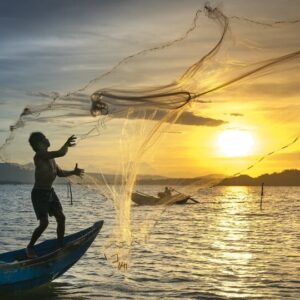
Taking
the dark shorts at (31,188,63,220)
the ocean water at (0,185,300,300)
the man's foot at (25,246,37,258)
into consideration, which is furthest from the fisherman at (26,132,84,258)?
the ocean water at (0,185,300,300)

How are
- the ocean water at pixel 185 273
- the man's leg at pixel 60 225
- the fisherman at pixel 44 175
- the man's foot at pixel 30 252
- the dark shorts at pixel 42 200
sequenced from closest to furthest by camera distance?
the fisherman at pixel 44 175
the dark shorts at pixel 42 200
the man's leg at pixel 60 225
the man's foot at pixel 30 252
the ocean water at pixel 185 273

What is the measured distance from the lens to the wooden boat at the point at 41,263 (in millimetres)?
14164

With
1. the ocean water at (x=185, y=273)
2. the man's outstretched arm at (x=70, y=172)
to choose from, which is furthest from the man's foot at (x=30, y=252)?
the man's outstretched arm at (x=70, y=172)

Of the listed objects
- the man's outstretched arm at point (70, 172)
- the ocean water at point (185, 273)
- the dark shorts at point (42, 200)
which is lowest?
the ocean water at point (185, 273)

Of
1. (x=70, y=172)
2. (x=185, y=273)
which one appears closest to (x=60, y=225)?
(x=70, y=172)

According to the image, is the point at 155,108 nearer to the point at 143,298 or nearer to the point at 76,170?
the point at 76,170

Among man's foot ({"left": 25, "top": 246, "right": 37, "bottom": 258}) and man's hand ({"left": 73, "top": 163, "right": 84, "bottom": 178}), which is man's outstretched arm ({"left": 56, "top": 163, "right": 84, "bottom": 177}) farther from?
Result: man's foot ({"left": 25, "top": 246, "right": 37, "bottom": 258})

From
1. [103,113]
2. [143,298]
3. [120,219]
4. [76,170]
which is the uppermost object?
[103,113]

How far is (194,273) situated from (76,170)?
7258mm

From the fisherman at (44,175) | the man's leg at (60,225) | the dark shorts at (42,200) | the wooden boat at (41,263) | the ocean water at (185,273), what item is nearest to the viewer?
the fisherman at (44,175)

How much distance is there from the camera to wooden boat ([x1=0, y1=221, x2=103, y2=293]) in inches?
558

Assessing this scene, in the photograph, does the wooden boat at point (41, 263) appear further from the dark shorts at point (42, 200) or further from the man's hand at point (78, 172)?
the man's hand at point (78, 172)

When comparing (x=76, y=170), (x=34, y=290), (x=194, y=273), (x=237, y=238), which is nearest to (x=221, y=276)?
(x=194, y=273)

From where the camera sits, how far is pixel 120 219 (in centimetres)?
1402
